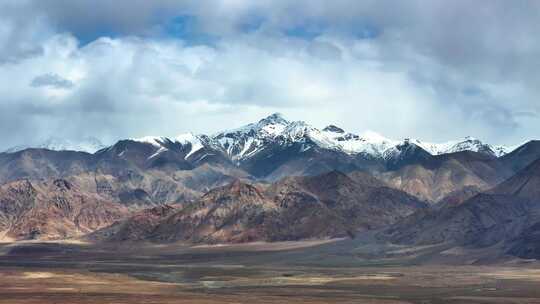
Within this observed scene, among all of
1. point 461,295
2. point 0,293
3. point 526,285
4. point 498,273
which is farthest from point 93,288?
point 498,273

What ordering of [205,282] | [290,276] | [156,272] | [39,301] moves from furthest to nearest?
[156,272] < [290,276] < [205,282] < [39,301]

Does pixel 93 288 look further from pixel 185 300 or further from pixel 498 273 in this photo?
pixel 498 273

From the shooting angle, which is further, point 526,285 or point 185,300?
point 526,285

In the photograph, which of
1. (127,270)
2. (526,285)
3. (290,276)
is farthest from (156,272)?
(526,285)

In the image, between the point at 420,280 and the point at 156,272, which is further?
the point at 156,272

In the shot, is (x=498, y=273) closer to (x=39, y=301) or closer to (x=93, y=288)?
(x=93, y=288)

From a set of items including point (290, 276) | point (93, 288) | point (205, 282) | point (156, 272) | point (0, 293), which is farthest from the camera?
point (156, 272)

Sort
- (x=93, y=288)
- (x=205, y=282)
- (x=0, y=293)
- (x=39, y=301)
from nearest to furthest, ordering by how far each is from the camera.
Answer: (x=39, y=301) → (x=0, y=293) → (x=93, y=288) → (x=205, y=282)

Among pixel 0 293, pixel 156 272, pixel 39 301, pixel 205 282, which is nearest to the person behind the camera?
pixel 39 301
